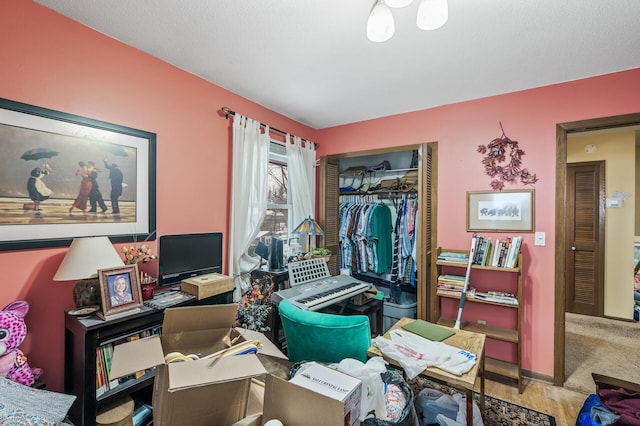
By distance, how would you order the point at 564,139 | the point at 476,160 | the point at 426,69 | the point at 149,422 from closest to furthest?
the point at 149,422
the point at 426,69
the point at 564,139
the point at 476,160

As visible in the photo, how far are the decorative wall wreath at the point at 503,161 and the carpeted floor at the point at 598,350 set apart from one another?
1752mm

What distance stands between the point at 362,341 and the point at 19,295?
1851 millimetres

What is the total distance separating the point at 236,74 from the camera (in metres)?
2.36

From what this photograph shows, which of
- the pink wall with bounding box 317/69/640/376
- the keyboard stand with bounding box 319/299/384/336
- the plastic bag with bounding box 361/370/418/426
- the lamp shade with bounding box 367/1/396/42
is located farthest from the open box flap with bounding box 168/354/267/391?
the pink wall with bounding box 317/69/640/376

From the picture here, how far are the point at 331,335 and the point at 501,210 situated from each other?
2.01m

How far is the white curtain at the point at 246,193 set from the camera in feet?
8.61

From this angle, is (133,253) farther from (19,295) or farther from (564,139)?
(564,139)

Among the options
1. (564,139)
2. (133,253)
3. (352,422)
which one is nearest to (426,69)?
(564,139)

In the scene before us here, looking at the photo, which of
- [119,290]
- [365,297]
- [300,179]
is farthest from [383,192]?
[119,290]

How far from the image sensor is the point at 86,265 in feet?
5.09

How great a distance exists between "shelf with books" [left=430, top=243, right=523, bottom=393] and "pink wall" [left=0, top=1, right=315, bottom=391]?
6.97 feet

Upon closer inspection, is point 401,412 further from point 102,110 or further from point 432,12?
point 102,110

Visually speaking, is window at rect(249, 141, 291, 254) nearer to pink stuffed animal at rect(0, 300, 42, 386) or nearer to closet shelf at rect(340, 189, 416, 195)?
closet shelf at rect(340, 189, 416, 195)

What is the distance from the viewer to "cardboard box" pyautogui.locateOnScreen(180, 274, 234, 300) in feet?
6.40
